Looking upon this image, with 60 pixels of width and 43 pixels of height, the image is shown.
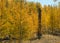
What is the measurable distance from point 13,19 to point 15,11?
762 millimetres

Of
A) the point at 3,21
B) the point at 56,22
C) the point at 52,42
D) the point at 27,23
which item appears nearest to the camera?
the point at 3,21

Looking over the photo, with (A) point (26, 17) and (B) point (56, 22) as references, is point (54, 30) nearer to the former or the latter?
(B) point (56, 22)

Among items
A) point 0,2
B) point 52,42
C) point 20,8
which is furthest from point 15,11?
point 52,42

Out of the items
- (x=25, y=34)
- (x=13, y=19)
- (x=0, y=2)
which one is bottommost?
(x=25, y=34)

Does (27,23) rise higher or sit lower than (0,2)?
lower

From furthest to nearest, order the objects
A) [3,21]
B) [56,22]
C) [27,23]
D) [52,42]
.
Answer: [56,22] < [52,42] < [27,23] < [3,21]

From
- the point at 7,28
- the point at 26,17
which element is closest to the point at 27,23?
the point at 26,17

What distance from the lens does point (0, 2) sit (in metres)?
17.5

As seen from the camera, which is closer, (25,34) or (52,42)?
(25,34)

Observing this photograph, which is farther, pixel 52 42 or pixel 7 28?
pixel 52 42

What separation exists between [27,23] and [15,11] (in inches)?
61.4

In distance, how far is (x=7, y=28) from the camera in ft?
56.6

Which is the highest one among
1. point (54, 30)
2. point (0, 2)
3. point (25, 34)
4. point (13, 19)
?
point (0, 2)

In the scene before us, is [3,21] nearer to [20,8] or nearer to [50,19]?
[20,8]
